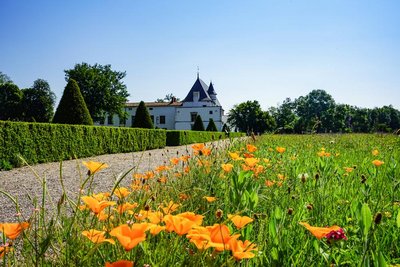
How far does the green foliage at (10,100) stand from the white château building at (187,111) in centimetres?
1479

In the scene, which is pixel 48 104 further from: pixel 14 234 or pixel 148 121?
pixel 14 234

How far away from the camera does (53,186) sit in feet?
19.7

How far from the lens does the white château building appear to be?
53.8m

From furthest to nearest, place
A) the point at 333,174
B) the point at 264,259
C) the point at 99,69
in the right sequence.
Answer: the point at 99,69
the point at 333,174
the point at 264,259

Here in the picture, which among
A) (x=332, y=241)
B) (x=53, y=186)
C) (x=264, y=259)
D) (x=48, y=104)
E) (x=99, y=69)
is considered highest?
(x=99, y=69)

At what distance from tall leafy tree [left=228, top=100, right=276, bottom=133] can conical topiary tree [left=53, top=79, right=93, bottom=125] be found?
35.6 m

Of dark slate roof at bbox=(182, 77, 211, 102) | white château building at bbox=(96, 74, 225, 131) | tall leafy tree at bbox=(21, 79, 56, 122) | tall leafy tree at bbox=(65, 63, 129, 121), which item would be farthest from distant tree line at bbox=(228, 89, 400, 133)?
tall leafy tree at bbox=(21, 79, 56, 122)

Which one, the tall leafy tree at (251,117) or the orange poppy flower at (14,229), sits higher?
the tall leafy tree at (251,117)

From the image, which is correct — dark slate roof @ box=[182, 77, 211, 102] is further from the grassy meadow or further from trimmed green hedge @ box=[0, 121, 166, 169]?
the grassy meadow

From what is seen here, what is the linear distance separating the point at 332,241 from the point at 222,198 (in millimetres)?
1871

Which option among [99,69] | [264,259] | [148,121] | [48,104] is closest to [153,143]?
[148,121]

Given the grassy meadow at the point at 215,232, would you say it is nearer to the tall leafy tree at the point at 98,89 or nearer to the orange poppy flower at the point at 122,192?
the orange poppy flower at the point at 122,192

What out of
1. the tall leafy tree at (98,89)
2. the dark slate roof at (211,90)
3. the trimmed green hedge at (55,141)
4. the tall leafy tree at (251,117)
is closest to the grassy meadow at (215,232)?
the trimmed green hedge at (55,141)

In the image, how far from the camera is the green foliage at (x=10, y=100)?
50.3 m
